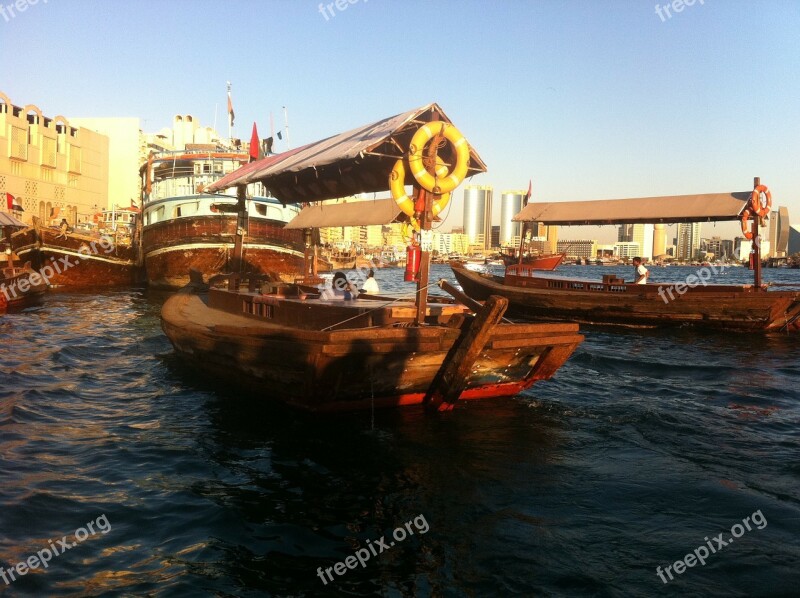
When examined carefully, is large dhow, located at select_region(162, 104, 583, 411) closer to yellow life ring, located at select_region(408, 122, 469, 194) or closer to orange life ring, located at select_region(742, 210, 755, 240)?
yellow life ring, located at select_region(408, 122, 469, 194)

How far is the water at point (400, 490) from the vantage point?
14.5ft

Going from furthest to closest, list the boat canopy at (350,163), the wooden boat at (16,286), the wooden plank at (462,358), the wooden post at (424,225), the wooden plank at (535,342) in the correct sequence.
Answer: the wooden boat at (16,286) < the boat canopy at (350,163) < the wooden post at (424,225) < the wooden plank at (535,342) < the wooden plank at (462,358)

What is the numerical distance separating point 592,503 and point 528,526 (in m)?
0.91

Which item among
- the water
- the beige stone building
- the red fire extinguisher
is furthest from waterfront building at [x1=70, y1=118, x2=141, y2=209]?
the red fire extinguisher

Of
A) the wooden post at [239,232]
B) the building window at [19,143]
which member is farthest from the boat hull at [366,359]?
the building window at [19,143]

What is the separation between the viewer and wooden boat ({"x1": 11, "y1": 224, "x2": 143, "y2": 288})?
29.4 meters

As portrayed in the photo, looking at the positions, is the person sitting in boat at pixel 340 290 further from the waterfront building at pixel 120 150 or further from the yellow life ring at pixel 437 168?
the waterfront building at pixel 120 150

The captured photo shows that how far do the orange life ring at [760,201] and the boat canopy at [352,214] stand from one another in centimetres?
1220

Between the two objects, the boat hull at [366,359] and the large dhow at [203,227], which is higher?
the large dhow at [203,227]

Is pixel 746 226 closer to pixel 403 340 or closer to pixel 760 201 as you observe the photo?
pixel 760 201

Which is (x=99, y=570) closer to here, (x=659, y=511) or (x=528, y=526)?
(x=528, y=526)

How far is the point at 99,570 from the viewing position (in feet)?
14.6

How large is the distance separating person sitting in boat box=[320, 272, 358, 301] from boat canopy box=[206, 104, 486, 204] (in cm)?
203

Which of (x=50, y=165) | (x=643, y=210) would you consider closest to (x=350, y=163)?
(x=643, y=210)
